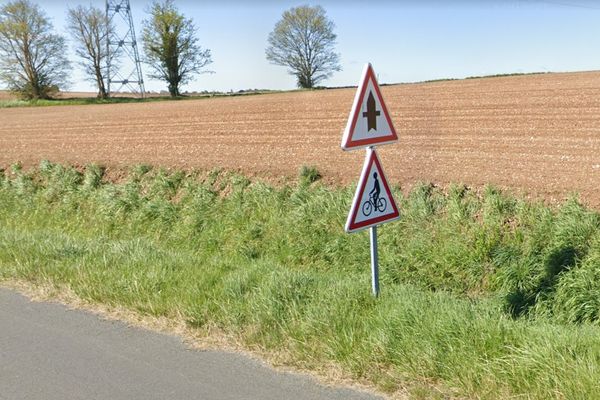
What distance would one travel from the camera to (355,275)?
20.5 ft

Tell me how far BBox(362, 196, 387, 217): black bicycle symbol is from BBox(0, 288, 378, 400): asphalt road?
1.65 m

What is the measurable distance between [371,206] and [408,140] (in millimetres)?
6945

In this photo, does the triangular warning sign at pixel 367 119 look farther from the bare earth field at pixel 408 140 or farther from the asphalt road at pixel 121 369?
the bare earth field at pixel 408 140

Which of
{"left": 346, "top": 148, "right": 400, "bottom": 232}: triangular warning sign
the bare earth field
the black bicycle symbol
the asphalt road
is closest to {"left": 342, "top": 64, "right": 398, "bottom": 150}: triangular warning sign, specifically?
{"left": 346, "top": 148, "right": 400, "bottom": 232}: triangular warning sign

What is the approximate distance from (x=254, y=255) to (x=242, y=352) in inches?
155

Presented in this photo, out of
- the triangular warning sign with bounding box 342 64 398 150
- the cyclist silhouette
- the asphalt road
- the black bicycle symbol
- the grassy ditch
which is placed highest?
the triangular warning sign with bounding box 342 64 398 150

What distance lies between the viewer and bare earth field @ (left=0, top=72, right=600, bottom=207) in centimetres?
840

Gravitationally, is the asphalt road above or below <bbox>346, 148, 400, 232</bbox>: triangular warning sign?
below

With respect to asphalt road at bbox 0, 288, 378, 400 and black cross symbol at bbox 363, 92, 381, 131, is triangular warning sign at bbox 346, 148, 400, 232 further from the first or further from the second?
asphalt road at bbox 0, 288, 378, 400

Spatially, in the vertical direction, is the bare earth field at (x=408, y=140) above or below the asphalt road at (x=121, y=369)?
above

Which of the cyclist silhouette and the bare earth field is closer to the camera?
the cyclist silhouette

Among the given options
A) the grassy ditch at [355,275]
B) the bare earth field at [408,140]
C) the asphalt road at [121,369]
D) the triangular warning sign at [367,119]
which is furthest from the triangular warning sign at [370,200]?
the bare earth field at [408,140]

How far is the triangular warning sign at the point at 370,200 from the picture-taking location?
4.64 meters

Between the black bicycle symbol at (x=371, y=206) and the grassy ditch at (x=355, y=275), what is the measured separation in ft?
2.55
